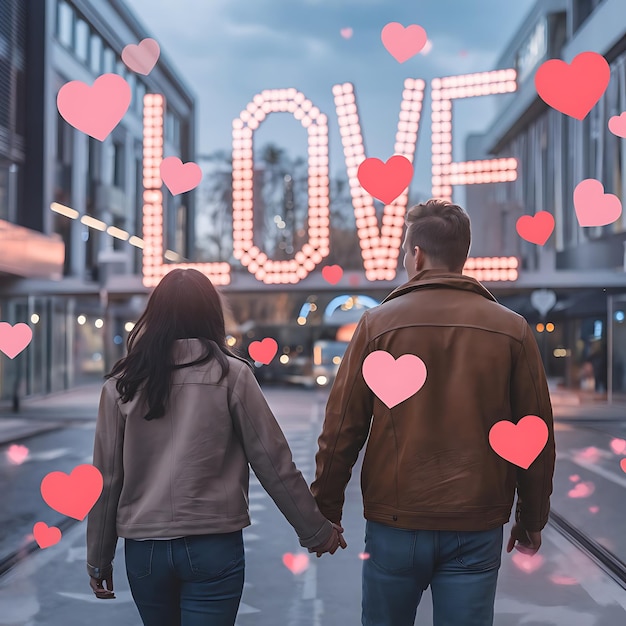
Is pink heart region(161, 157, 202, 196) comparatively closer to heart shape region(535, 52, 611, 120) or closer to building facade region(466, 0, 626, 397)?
heart shape region(535, 52, 611, 120)

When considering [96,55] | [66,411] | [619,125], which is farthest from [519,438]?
[96,55]

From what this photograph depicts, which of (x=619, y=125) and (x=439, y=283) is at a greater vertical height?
(x=619, y=125)

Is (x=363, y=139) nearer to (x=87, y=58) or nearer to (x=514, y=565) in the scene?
(x=514, y=565)

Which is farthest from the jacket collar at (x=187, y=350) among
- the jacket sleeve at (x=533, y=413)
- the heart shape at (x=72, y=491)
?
the jacket sleeve at (x=533, y=413)

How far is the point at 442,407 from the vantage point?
2490 millimetres

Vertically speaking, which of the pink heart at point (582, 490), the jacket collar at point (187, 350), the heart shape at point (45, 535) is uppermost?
the jacket collar at point (187, 350)

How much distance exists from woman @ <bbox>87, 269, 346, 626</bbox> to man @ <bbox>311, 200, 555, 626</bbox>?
271mm

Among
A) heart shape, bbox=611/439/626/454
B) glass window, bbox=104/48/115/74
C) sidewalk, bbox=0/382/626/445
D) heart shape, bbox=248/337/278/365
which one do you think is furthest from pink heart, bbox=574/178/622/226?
glass window, bbox=104/48/115/74

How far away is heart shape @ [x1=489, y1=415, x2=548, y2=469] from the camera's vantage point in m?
2.44

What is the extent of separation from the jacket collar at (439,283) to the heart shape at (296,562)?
3.64 meters

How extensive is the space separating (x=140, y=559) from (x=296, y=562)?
3.67 meters

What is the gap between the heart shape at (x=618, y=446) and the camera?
12.9m

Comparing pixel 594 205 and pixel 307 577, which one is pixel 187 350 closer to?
pixel 307 577

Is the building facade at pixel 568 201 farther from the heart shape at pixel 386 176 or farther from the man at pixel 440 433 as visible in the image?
the man at pixel 440 433
